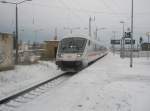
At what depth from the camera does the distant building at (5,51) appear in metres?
21.4

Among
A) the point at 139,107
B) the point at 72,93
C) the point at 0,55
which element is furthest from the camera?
the point at 0,55

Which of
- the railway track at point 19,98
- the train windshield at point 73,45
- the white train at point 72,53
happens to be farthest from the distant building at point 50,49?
the railway track at point 19,98

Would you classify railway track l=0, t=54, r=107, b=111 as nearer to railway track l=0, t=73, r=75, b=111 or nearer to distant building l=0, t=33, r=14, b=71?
railway track l=0, t=73, r=75, b=111

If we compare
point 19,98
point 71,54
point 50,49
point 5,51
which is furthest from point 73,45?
point 50,49

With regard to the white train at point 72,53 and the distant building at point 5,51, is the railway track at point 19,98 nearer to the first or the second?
the white train at point 72,53

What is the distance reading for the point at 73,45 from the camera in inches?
877

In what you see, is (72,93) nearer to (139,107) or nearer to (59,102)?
(59,102)

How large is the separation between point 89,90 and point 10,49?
42.6ft

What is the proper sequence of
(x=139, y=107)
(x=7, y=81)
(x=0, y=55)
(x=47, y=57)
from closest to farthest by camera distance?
(x=139, y=107) < (x=7, y=81) < (x=0, y=55) < (x=47, y=57)

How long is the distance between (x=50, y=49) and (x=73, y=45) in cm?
1677

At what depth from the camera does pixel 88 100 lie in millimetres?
9664

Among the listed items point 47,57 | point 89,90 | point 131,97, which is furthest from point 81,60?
point 47,57

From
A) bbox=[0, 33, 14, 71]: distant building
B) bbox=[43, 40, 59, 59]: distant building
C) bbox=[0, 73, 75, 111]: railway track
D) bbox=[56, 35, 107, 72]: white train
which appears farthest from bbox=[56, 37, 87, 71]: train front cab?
bbox=[43, 40, 59, 59]: distant building

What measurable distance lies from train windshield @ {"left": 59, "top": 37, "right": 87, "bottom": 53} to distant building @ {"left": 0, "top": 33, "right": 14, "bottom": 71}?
4282mm
